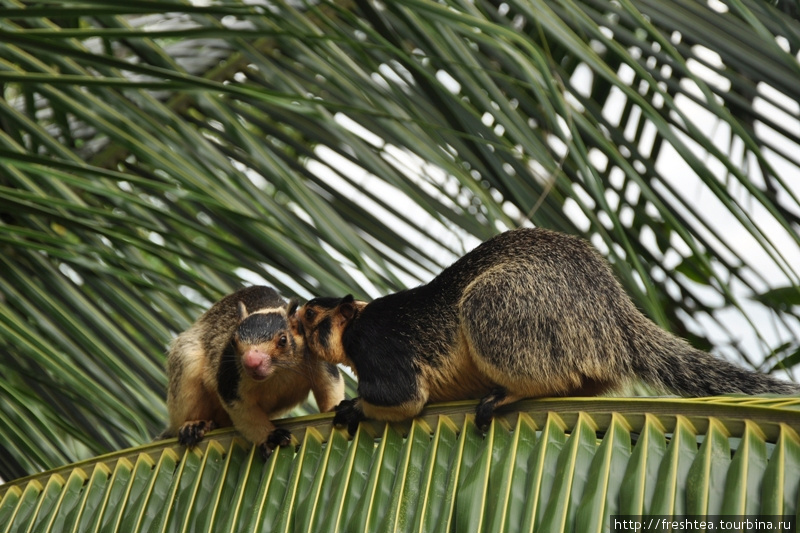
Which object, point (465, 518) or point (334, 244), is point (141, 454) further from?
point (465, 518)

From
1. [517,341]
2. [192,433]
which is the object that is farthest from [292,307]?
[517,341]

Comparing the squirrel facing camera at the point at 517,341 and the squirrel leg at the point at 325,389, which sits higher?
the squirrel facing camera at the point at 517,341

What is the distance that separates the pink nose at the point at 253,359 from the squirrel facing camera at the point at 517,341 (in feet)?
1.00

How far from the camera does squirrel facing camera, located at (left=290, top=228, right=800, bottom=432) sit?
2602 millimetres

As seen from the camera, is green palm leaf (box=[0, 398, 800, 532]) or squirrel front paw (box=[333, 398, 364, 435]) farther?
squirrel front paw (box=[333, 398, 364, 435])

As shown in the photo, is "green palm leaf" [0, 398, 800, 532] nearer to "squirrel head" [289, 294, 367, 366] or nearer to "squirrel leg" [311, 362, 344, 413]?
"squirrel head" [289, 294, 367, 366]

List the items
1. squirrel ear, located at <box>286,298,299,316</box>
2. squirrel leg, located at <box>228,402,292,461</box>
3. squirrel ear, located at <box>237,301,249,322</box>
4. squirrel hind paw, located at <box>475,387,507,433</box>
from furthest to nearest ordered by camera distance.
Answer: squirrel ear, located at <box>237,301,249,322</box> → squirrel ear, located at <box>286,298,299,316</box> → squirrel leg, located at <box>228,402,292,461</box> → squirrel hind paw, located at <box>475,387,507,433</box>

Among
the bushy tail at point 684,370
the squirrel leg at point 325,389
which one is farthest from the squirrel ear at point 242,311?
the bushy tail at point 684,370

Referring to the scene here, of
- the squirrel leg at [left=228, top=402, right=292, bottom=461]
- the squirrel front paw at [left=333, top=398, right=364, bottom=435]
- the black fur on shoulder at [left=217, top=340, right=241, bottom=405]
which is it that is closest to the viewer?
the squirrel front paw at [left=333, top=398, right=364, bottom=435]

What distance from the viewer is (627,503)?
190cm

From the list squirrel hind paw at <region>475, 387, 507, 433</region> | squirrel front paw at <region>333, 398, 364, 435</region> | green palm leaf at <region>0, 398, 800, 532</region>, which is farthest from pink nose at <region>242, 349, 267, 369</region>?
squirrel hind paw at <region>475, 387, 507, 433</region>

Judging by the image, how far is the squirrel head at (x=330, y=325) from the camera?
318cm

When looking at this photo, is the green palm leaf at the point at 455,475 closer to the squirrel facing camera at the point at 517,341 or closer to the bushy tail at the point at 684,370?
the squirrel facing camera at the point at 517,341

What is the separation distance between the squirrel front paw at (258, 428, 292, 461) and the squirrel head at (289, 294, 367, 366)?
532mm
